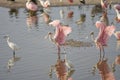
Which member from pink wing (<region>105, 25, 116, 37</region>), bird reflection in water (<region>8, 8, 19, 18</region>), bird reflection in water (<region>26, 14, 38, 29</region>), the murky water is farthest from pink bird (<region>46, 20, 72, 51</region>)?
bird reflection in water (<region>8, 8, 19, 18</region>)

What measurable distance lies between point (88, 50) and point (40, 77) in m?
Result: 3.45

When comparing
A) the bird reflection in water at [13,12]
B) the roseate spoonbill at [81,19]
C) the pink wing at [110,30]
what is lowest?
the roseate spoonbill at [81,19]

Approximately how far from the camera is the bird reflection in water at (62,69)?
1161 centimetres

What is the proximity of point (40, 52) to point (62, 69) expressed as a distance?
1804 mm

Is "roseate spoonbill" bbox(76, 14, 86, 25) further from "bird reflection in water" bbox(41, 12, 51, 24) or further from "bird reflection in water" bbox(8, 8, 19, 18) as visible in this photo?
"bird reflection in water" bbox(8, 8, 19, 18)

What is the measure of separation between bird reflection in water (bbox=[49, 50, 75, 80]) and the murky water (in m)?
0.12

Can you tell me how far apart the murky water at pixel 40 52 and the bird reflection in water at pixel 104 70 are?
123 millimetres

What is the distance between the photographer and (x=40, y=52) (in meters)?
14.0

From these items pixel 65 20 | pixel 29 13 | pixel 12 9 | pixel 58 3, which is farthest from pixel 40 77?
pixel 58 3

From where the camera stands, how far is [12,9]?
2614cm

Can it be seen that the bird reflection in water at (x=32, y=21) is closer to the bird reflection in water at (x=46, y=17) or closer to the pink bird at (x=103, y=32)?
the bird reflection in water at (x=46, y=17)

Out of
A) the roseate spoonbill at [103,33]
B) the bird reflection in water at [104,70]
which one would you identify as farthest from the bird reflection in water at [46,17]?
the bird reflection in water at [104,70]

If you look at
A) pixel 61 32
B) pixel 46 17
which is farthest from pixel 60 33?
pixel 46 17

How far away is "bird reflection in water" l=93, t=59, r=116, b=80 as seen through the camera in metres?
11.6
